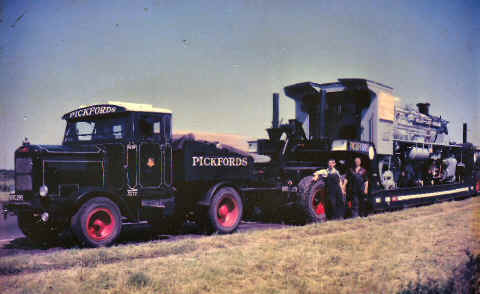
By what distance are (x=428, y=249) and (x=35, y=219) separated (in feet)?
22.6

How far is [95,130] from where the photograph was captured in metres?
8.91

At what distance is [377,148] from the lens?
12.8 m

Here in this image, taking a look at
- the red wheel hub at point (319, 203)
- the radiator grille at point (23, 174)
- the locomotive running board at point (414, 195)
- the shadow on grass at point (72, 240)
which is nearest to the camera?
the radiator grille at point (23, 174)

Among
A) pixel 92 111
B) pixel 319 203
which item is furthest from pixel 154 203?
pixel 319 203

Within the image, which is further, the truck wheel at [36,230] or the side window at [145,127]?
the side window at [145,127]

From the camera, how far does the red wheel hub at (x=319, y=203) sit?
11.1 meters

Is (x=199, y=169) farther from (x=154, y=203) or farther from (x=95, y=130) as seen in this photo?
(x=95, y=130)

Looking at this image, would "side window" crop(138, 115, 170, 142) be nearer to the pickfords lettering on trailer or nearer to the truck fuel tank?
the pickfords lettering on trailer

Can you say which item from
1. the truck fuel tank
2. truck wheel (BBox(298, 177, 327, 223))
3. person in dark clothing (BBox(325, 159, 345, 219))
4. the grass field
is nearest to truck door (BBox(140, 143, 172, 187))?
the grass field

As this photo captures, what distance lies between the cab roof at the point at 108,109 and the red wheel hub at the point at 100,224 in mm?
1983

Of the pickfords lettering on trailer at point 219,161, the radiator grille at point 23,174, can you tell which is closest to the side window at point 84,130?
the radiator grille at point 23,174

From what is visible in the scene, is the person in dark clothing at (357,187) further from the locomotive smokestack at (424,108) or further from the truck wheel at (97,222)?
the locomotive smokestack at (424,108)

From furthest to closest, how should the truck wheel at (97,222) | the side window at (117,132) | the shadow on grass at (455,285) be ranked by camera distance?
the side window at (117,132) < the truck wheel at (97,222) < the shadow on grass at (455,285)

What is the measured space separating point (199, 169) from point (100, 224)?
7.46ft
